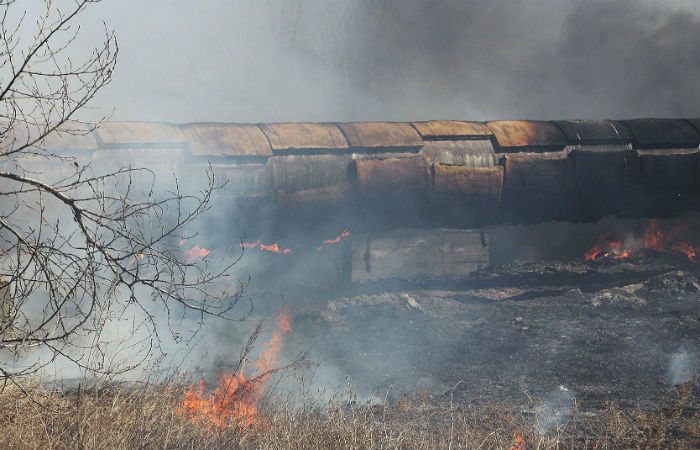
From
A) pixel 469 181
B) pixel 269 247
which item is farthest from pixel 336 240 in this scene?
pixel 469 181

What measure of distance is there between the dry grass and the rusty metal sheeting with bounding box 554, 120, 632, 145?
4508 millimetres

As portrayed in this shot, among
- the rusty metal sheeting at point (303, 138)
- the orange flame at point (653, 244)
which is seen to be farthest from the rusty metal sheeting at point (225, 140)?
the orange flame at point (653, 244)

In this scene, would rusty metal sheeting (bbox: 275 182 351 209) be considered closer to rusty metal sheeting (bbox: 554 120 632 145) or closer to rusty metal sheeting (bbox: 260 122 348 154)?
rusty metal sheeting (bbox: 260 122 348 154)

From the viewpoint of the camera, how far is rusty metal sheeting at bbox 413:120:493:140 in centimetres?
884

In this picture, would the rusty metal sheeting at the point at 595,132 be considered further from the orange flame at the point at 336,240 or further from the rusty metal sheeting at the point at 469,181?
the orange flame at the point at 336,240

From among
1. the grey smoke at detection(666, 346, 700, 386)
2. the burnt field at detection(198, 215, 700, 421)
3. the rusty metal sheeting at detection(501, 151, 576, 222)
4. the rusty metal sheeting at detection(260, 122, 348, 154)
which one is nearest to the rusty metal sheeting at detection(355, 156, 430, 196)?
the rusty metal sheeting at detection(260, 122, 348, 154)

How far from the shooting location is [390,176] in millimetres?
8156

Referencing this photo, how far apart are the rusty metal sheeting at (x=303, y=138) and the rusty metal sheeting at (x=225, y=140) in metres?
0.16

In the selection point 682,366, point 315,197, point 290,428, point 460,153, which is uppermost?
point 460,153

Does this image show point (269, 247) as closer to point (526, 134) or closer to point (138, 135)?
point (138, 135)

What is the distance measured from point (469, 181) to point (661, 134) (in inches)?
135

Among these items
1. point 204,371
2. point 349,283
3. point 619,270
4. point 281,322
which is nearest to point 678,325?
point 619,270

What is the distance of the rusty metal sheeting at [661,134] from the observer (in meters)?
9.11

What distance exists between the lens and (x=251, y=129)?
8570 mm
